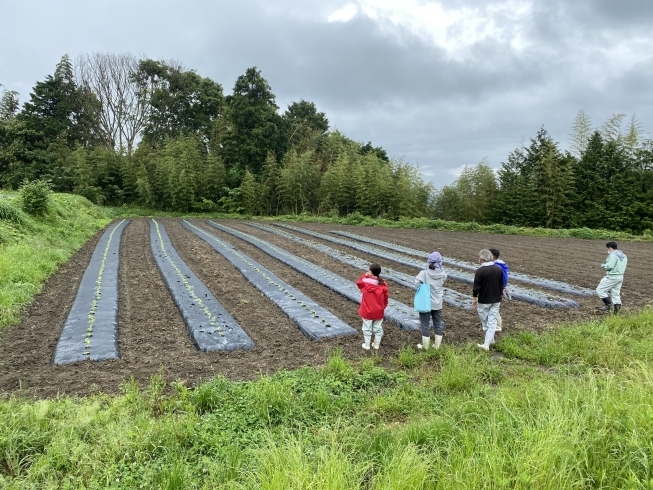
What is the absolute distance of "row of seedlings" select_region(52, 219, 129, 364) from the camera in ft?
14.2

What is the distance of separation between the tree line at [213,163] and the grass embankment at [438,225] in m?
1.45

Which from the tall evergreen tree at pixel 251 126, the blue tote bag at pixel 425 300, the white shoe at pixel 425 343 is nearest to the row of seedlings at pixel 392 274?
the white shoe at pixel 425 343

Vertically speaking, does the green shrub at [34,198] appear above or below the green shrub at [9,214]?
above

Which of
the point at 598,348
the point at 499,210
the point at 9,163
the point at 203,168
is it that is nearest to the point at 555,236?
the point at 499,210

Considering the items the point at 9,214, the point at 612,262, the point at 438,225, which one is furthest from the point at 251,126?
the point at 612,262

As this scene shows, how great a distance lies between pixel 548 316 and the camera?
20.4ft

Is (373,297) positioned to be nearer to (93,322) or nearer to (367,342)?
(367,342)

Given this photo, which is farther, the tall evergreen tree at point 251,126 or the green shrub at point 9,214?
the tall evergreen tree at point 251,126

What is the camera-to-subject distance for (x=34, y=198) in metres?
12.0

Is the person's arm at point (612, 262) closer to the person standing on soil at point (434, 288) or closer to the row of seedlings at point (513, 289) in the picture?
the row of seedlings at point (513, 289)

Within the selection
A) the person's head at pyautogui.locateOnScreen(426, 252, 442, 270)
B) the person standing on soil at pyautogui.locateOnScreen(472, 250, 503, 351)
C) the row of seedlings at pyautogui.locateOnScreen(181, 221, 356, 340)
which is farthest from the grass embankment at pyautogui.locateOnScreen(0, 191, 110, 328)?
the person standing on soil at pyautogui.locateOnScreen(472, 250, 503, 351)

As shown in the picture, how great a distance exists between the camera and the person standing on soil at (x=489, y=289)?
4703 mm

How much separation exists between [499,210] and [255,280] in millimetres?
19356

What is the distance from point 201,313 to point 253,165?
24.0 m
